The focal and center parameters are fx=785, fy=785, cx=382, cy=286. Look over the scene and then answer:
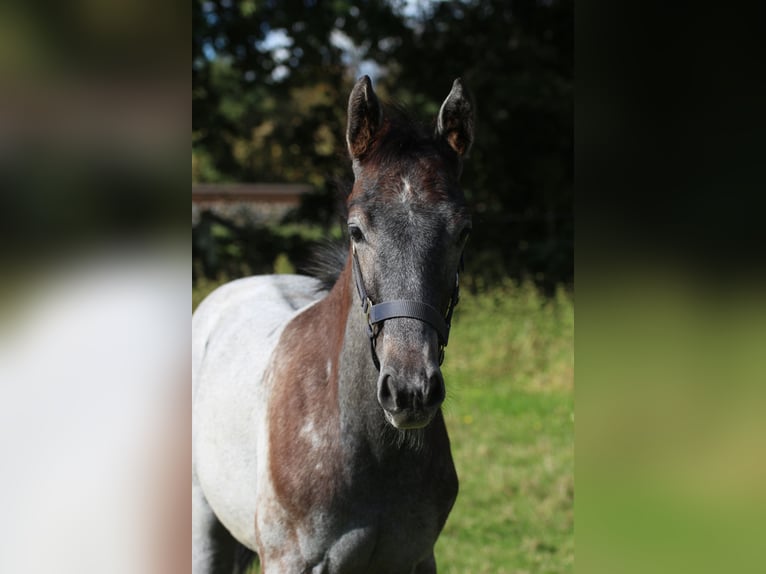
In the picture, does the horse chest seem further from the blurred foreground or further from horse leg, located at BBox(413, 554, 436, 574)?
the blurred foreground

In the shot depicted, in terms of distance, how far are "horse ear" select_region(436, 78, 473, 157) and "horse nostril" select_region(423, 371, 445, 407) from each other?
2.34ft

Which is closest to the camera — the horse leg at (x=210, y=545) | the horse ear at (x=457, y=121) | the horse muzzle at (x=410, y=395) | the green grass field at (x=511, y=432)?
the horse muzzle at (x=410, y=395)

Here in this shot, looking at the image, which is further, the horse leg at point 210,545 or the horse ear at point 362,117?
the horse leg at point 210,545

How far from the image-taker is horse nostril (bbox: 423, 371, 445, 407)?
69.6 inches

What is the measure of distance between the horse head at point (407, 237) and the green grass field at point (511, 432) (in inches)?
20.7

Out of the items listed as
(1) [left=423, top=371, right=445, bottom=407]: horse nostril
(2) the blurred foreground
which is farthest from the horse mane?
(2) the blurred foreground

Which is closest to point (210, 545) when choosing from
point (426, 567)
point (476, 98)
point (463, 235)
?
point (426, 567)

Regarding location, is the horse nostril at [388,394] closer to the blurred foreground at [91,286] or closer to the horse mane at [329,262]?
the blurred foreground at [91,286]

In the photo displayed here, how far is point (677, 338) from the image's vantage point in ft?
2.96

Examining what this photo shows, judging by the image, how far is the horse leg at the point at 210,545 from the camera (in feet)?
10.6

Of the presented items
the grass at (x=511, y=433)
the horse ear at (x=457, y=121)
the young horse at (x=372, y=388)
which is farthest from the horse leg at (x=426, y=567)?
the horse ear at (x=457, y=121)

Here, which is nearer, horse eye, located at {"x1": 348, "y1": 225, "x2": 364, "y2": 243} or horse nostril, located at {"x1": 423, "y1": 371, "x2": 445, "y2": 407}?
horse nostril, located at {"x1": 423, "y1": 371, "x2": 445, "y2": 407}

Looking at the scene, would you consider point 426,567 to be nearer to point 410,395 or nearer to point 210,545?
point 410,395

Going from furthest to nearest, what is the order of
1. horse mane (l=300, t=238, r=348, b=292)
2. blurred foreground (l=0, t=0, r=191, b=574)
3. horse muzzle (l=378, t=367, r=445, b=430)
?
horse mane (l=300, t=238, r=348, b=292)
horse muzzle (l=378, t=367, r=445, b=430)
blurred foreground (l=0, t=0, r=191, b=574)
